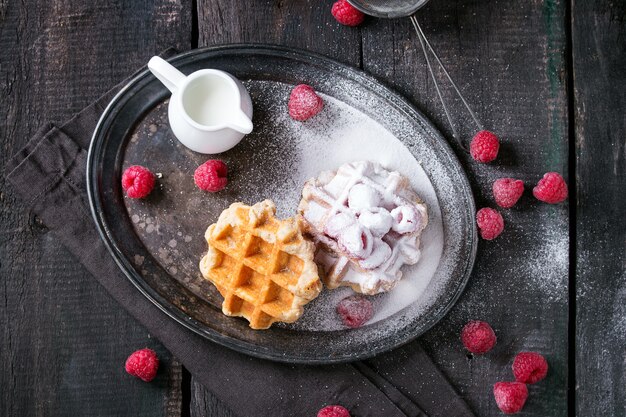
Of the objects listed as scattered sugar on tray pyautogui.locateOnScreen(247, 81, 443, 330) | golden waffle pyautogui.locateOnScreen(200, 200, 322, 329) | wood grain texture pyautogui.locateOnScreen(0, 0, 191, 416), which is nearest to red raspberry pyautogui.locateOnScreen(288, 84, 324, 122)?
scattered sugar on tray pyautogui.locateOnScreen(247, 81, 443, 330)

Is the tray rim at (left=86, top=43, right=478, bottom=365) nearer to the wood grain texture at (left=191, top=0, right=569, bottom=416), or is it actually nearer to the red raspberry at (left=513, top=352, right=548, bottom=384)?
the wood grain texture at (left=191, top=0, right=569, bottom=416)

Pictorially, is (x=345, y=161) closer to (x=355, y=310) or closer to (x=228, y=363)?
(x=355, y=310)

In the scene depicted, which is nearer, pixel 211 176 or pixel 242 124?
pixel 242 124

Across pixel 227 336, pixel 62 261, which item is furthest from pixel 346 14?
pixel 62 261

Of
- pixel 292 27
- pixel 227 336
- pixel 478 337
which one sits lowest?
pixel 478 337

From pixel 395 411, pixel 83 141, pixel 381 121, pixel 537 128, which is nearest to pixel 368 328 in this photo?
pixel 395 411

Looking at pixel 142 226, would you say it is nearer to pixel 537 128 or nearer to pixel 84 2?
pixel 84 2

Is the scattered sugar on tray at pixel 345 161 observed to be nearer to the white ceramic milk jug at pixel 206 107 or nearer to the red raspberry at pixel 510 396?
the white ceramic milk jug at pixel 206 107
